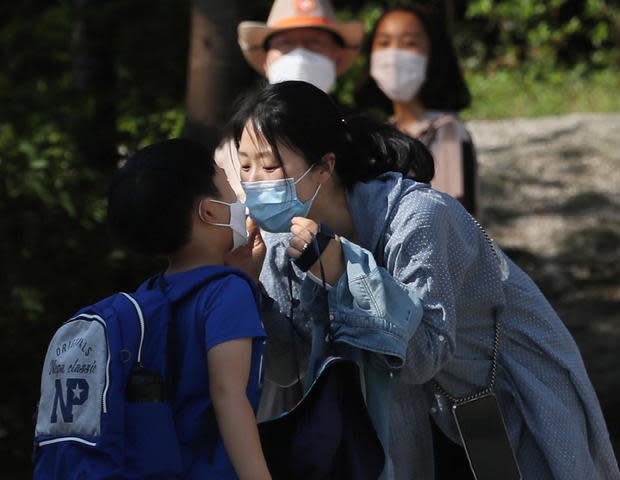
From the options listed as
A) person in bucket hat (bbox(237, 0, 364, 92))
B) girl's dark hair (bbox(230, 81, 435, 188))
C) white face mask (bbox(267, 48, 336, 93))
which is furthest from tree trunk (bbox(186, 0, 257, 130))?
girl's dark hair (bbox(230, 81, 435, 188))

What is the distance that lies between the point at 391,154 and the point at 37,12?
12.5 feet

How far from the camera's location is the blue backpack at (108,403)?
1822 millimetres

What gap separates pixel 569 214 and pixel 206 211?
6.71 m

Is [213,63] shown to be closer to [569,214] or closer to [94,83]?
[94,83]

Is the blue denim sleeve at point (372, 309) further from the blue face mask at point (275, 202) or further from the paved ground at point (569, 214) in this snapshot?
the paved ground at point (569, 214)

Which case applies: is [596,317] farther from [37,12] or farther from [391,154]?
[391,154]

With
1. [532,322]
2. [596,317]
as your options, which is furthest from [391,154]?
[596,317]

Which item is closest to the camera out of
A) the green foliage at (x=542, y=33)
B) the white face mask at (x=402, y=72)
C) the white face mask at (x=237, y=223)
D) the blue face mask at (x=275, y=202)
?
the white face mask at (x=237, y=223)

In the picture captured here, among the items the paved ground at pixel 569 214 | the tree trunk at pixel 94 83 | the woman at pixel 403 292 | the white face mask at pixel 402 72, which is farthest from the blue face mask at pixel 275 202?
the paved ground at pixel 569 214

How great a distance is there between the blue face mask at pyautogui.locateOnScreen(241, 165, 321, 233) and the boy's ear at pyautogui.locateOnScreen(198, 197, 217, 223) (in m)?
0.23

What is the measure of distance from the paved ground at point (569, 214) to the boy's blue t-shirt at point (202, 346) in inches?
129

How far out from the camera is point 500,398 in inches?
94.6

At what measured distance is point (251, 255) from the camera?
2342 millimetres

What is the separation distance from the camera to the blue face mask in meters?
2.25
